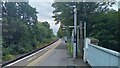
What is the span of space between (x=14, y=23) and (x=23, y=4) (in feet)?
26.3

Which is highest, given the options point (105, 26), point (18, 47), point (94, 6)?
point (94, 6)

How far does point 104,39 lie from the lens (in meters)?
26.0

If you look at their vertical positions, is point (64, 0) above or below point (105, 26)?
above

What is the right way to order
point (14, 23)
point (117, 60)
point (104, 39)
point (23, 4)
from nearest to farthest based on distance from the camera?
point (117, 60) → point (104, 39) → point (14, 23) → point (23, 4)

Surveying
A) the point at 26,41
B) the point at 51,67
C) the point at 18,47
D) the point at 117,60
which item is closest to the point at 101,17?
the point at 18,47

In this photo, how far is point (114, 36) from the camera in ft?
86.6

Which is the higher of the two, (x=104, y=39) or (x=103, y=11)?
(x=103, y=11)

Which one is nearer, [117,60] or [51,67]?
Answer: [117,60]

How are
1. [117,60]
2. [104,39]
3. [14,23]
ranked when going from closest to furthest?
[117,60] → [104,39] → [14,23]

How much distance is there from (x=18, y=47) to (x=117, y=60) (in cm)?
2387

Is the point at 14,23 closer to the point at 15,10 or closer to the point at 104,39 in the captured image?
the point at 15,10

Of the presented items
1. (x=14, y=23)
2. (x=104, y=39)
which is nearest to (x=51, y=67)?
(x=104, y=39)

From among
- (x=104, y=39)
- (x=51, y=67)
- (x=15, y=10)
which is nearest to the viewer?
(x=51, y=67)

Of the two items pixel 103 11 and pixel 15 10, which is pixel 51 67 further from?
pixel 15 10
